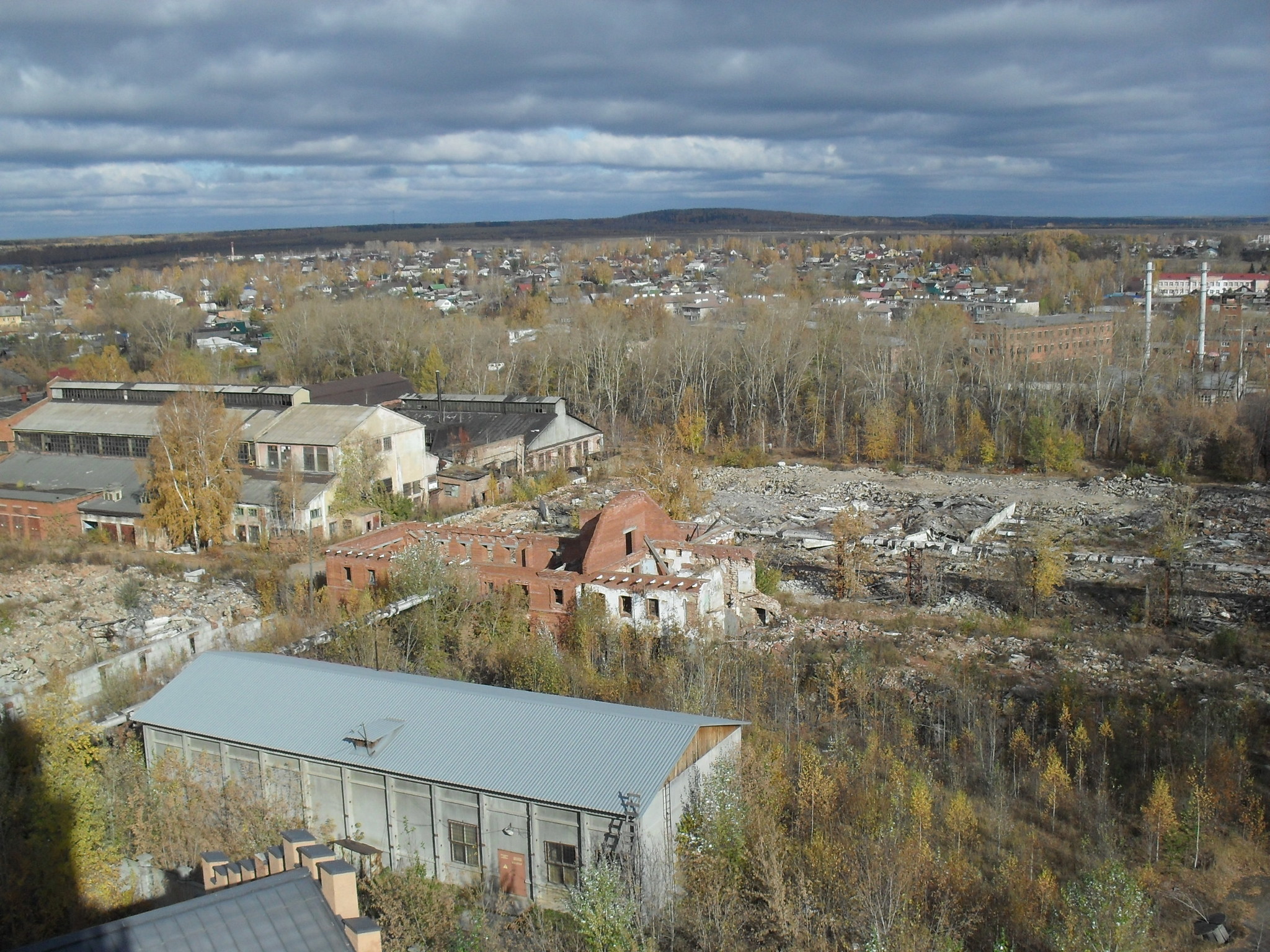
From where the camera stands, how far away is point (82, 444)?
32.0 metres

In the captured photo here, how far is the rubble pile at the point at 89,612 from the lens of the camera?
18.6 m

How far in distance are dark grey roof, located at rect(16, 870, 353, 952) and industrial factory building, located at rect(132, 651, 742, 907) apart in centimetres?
359

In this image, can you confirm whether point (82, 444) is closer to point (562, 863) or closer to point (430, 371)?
point (430, 371)

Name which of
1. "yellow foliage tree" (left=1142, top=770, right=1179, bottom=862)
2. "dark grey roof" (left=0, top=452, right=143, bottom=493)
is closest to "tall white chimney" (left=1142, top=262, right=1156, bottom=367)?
"yellow foliage tree" (left=1142, top=770, right=1179, bottom=862)

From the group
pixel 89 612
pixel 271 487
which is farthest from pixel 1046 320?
pixel 89 612

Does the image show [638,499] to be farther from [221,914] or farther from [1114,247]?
[1114,247]

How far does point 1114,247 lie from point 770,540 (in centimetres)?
10458

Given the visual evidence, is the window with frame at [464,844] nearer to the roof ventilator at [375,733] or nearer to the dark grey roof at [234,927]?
the roof ventilator at [375,733]

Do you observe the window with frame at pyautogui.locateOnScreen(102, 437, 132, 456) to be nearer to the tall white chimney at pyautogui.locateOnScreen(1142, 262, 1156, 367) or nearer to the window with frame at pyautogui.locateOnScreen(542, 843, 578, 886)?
the window with frame at pyautogui.locateOnScreen(542, 843, 578, 886)

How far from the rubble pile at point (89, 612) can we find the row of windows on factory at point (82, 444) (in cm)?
687

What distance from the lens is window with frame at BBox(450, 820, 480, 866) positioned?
11406mm

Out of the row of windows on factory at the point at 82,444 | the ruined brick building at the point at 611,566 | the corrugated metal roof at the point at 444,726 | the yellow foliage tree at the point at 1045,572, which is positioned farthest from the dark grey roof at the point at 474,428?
the corrugated metal roof at the point at 444,726

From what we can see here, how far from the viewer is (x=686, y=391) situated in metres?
44.3

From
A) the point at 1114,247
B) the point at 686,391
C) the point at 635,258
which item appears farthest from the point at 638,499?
the point at 635,258
